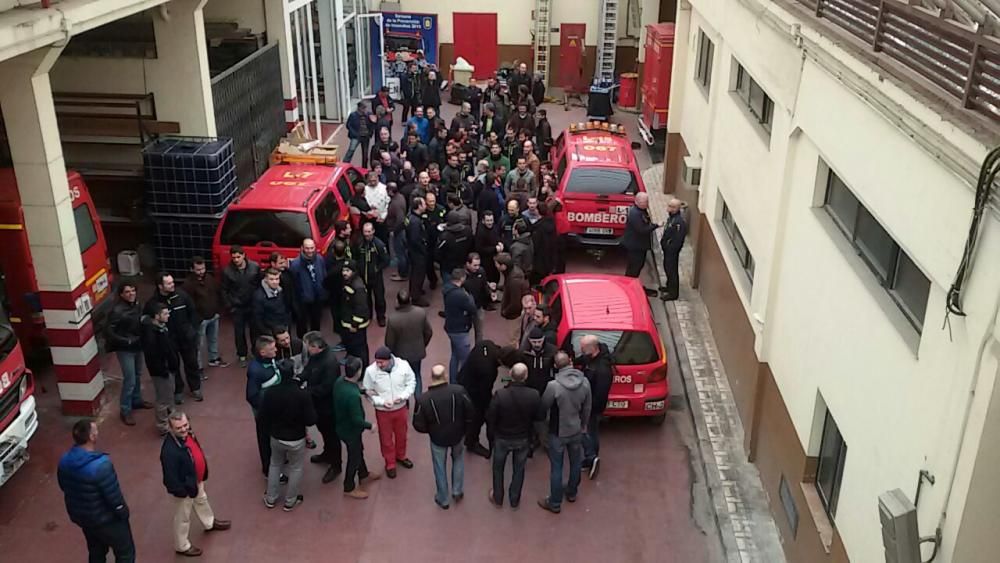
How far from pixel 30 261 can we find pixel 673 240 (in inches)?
329

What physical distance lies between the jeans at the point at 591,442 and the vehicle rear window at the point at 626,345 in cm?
80

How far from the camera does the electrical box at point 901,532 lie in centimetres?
521

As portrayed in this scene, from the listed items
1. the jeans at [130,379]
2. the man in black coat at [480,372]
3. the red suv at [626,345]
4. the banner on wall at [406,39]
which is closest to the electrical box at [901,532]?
the man in black coat at [480,372]

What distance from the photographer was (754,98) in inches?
456

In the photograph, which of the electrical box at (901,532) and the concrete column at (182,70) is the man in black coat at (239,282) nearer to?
the concrete column at (182,70)

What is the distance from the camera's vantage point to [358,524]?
8812 mm

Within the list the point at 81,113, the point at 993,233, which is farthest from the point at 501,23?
the point at 993,233

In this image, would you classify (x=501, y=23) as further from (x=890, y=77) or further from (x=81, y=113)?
(x=890, y=77)

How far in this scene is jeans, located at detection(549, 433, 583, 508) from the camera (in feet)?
28.6

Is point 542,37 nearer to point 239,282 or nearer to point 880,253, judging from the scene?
point 239,282

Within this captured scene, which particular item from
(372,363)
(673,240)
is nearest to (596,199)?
(673,240)

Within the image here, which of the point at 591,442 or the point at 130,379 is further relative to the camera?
the point at 130,379

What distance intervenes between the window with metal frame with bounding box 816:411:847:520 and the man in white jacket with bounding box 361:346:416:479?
3.85 metres

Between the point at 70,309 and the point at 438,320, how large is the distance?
4.94 meters
